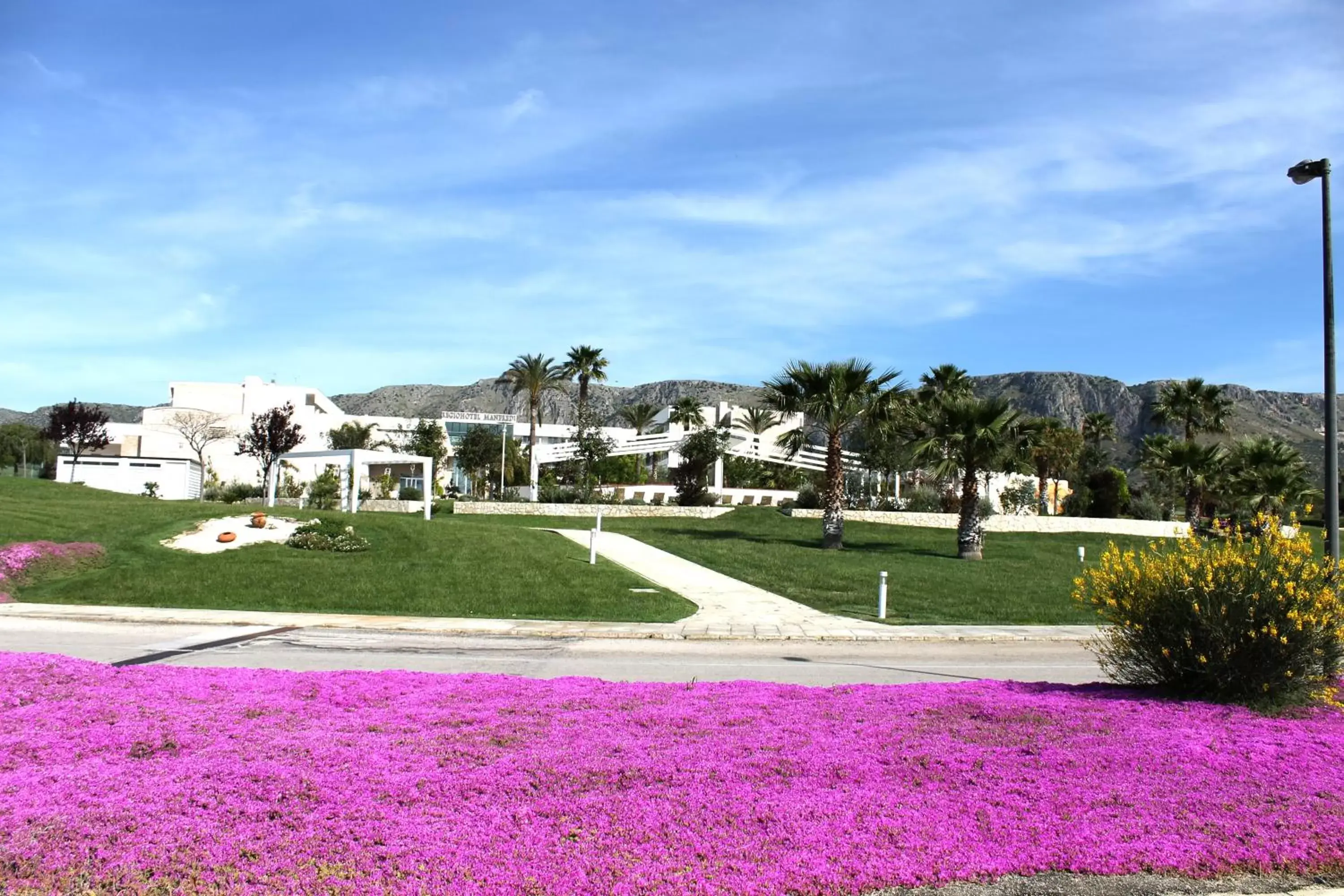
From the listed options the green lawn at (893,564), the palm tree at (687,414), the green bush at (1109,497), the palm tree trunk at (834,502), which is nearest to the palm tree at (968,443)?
the green lawn at (893,564)

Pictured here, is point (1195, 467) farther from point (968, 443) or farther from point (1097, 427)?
point (1097, 427)

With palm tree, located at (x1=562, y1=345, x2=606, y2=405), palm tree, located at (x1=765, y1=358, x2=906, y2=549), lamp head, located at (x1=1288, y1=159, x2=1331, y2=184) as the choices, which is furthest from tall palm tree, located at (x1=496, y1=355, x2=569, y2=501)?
lamp head, located at (x1=1288, y1=159, x2=1331, y2=184)

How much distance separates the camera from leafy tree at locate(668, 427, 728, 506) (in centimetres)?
5300

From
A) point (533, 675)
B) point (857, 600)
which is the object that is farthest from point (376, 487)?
point (533, 675)

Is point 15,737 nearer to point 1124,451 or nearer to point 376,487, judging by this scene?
point 376,487

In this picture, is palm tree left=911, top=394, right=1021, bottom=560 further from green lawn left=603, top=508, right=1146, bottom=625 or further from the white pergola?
the white pergola

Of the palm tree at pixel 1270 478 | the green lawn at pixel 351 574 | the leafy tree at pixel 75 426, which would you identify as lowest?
the green lawn at pixel 351 574

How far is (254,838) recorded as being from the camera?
497 centimetres

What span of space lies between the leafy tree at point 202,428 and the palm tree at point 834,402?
52.9 m

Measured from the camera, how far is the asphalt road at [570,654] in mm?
12602

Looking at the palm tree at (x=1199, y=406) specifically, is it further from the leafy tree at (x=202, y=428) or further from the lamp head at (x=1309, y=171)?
the leafy tree at (x=202, y=428)

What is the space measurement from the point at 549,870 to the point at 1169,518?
5326cm

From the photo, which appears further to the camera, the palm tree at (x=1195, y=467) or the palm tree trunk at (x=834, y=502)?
the palm tree at (x=1195, y=467)

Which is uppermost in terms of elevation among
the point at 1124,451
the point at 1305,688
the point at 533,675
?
the point at 1124,451
